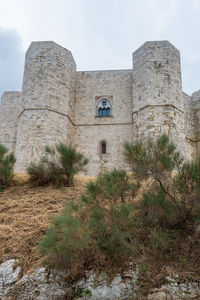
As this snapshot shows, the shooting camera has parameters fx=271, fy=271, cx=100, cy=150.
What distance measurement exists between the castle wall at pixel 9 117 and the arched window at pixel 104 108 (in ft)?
14.3

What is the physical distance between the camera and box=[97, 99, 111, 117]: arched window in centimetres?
1373

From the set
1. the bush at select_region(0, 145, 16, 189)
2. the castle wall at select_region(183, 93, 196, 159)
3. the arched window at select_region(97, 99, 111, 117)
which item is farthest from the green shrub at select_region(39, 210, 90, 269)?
the castle wall at select_region(183, 93, 196, 159)

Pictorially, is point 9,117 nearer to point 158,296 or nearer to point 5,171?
point 5,171

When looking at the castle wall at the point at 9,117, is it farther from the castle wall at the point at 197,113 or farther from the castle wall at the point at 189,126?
the castle wall at the point at 197,113

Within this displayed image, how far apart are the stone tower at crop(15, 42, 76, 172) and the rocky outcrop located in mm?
7451

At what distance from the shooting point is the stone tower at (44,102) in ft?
37.3

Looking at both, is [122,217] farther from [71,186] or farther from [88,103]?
[88,103]

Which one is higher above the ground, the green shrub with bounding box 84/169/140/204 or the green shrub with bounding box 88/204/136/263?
the green shrub with bounding box 84/169/140/204

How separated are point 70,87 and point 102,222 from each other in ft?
34.2

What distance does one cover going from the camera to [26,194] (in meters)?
6.76

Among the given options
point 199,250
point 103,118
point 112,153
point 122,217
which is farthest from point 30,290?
point 103,118

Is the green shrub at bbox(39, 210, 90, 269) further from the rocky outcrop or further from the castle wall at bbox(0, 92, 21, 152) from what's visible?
the castle wall at bbox(0, 92, 21, 152)

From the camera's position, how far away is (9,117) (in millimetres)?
14914

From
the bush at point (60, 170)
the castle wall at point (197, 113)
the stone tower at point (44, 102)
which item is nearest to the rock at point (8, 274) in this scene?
the bush at point (60, 170)
